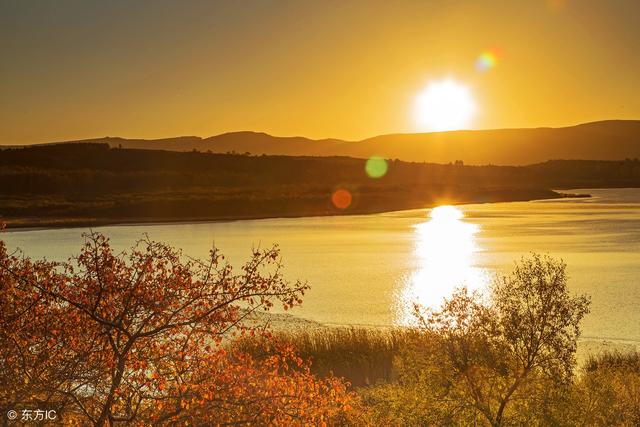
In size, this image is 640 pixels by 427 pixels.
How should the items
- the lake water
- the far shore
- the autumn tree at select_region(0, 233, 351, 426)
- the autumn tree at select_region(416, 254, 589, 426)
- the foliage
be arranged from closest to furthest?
1. the autumn tree at select_region(0, 233, 351, 426)
2. the autumn tree at select_region(416, 254, 589, 426)
3. the foliage
4. the lake water
5. the far shore

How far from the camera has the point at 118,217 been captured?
328 ft

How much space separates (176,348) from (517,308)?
8567 mm

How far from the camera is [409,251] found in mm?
58375

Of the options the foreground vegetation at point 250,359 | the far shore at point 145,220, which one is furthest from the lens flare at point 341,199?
the foreground vegetation at point 250,359

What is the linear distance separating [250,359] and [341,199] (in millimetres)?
116477

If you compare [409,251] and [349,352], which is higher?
[349,352]

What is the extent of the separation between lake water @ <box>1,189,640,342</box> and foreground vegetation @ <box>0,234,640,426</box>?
7.69 metres

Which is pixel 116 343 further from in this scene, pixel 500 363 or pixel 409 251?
pixel 409 251

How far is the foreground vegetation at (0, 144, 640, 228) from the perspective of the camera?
104062 mm

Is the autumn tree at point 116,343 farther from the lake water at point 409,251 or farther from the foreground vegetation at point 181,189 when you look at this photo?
the foreground vegetation at point 181,189

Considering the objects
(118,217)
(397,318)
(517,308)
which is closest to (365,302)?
(397,318)

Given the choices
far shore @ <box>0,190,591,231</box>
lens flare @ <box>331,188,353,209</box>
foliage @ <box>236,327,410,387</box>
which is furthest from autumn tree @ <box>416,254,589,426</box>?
lens flare @ <box>331,188,353,209</box>

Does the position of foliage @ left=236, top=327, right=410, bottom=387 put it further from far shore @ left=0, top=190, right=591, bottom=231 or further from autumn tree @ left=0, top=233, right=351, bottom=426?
far shore @ left=0, top=190, right=591, bottom=231

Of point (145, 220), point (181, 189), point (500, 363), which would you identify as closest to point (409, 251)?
point (500, 363)
